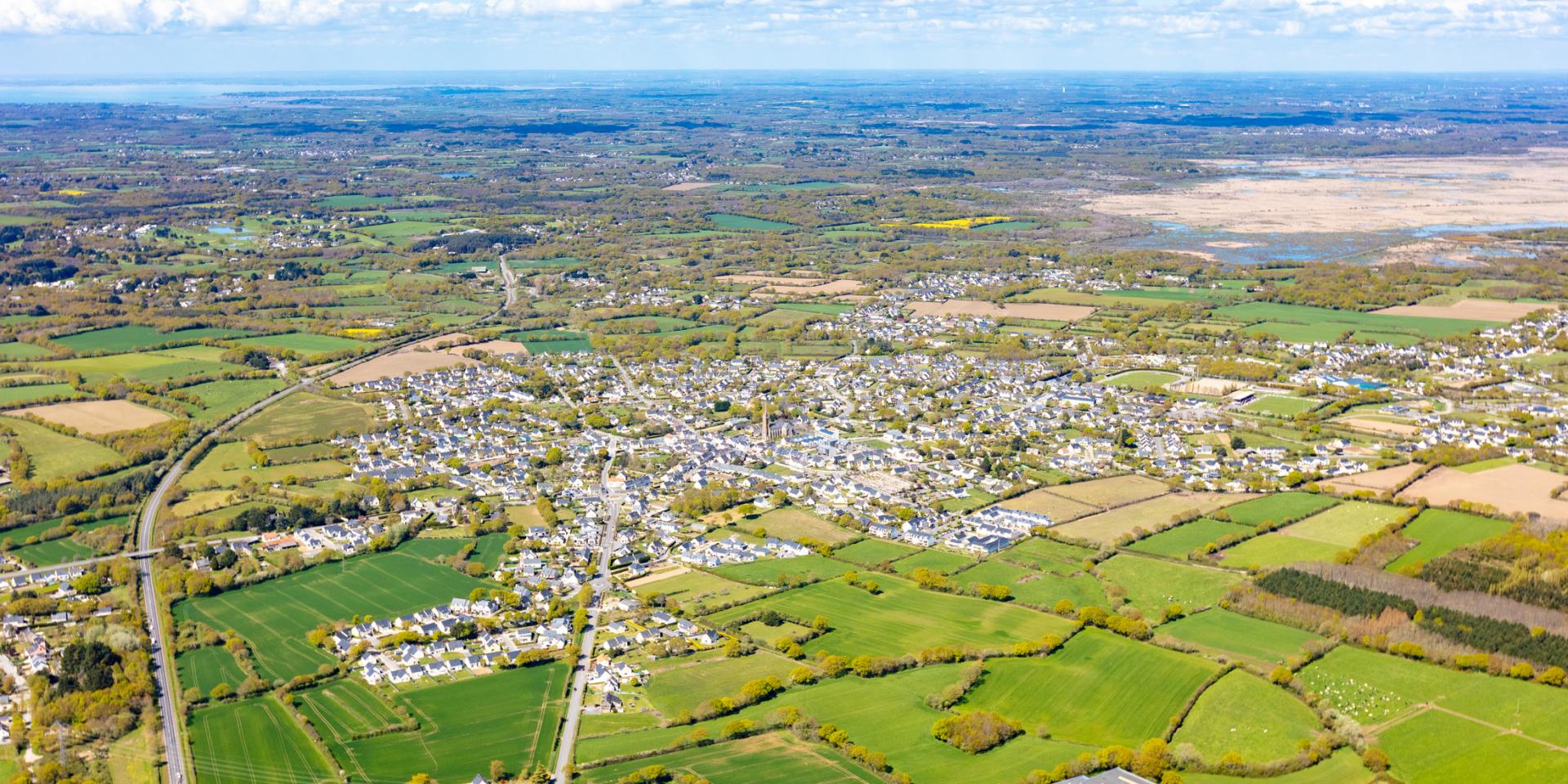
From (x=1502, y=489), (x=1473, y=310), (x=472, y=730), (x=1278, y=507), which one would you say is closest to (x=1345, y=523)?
(x=1278, y=507)

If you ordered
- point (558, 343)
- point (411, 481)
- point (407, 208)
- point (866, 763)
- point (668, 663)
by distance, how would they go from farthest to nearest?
point (407, 208)
point (558, 343)
point (411, 481)
point (668, 663)
point (866, 763)

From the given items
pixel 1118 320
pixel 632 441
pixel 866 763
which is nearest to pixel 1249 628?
pixel 866 763

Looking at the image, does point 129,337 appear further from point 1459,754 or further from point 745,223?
point 1459,754

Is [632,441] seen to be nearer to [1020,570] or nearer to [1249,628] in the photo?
[1020,570]

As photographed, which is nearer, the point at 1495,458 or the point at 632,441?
the point at 1495,458

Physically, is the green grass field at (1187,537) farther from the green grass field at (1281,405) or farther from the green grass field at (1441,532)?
the green grass field at (1281,405)

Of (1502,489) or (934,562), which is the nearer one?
(934,562)
